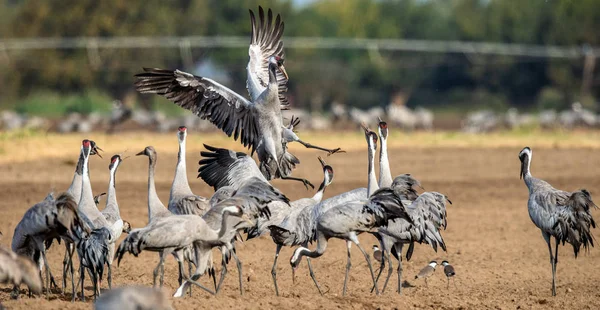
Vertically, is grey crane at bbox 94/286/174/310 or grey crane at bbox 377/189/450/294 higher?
grey crane at bbox 377/189/450/294

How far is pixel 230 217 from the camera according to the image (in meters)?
8.45

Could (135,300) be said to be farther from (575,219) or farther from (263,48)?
(263,48)

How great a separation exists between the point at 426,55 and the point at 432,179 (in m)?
31.3

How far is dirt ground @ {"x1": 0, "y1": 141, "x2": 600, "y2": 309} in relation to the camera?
8.41 m

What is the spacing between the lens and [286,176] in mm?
12125

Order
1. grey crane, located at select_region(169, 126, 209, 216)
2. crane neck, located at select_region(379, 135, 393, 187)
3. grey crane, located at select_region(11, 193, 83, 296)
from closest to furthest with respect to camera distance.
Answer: grey crane, located at select_region(11, 193, 83, 296), grey crane, located at select_region(169, 126, 209, 216), crane neck, located at select_region(379, 135, 393, 187)

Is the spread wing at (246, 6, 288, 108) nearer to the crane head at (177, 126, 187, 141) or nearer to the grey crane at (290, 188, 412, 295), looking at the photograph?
the crane head at (177, 126, 187, 141)

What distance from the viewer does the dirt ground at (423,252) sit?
841 cm

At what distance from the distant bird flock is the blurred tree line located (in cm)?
3090

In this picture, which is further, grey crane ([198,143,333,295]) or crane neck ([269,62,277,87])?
crane neck ([269,62,277,87])

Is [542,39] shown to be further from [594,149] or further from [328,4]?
[328,4]

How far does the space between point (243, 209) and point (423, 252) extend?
3.37 meters

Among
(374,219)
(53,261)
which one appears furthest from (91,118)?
(374,219)

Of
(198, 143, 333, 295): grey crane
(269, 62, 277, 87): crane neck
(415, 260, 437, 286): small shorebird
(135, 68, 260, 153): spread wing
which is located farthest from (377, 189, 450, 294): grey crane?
(135, 68, 260, 153): spread wing
